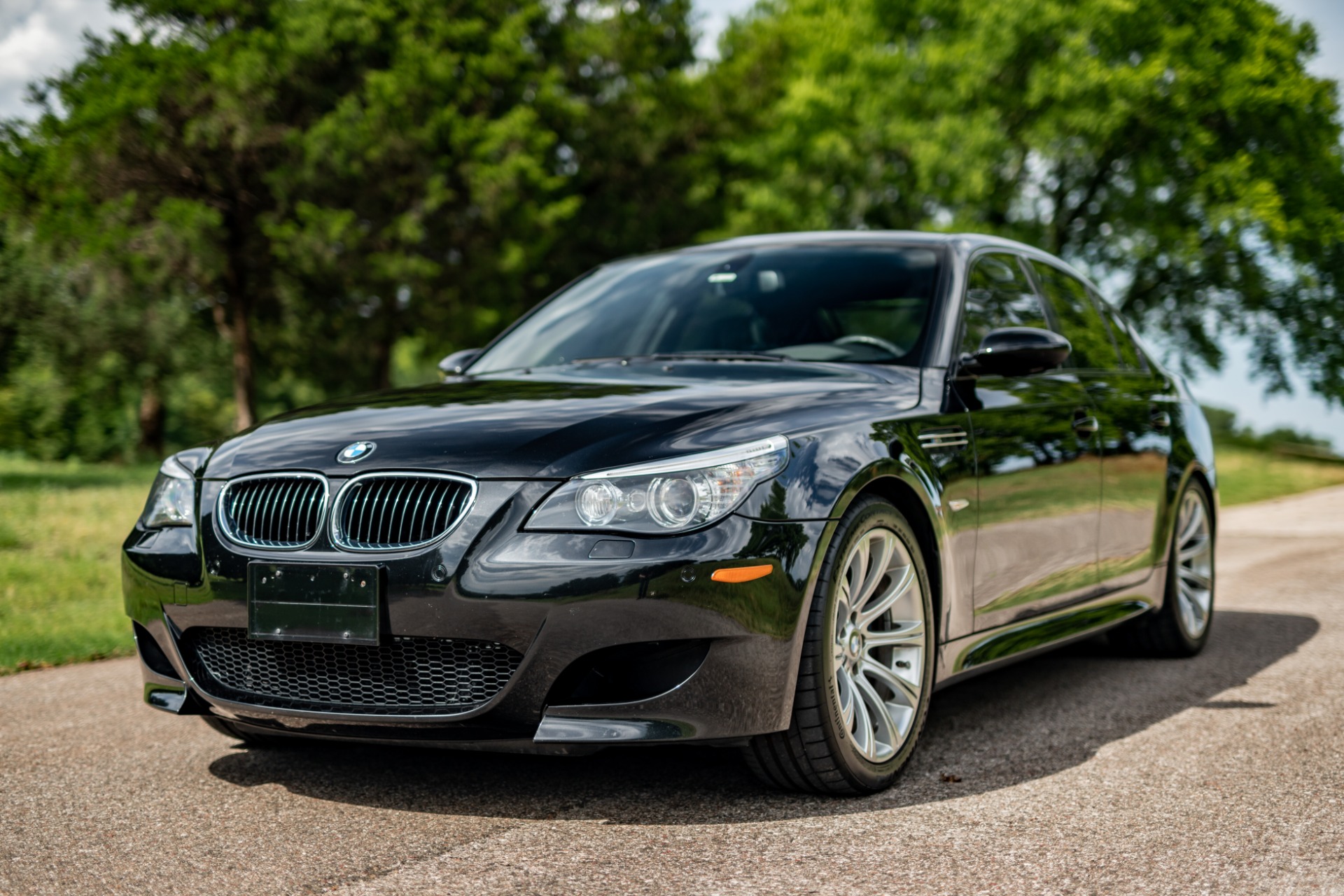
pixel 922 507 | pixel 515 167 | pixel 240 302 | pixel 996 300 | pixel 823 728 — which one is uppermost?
A: pixel 515 167

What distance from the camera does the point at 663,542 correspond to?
329cm

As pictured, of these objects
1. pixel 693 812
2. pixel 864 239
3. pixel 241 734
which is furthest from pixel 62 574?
pixel 693 812

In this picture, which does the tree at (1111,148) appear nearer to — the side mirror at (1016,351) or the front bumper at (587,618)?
the side mirror at (1016,351)

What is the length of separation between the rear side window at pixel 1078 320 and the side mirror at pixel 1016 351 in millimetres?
880

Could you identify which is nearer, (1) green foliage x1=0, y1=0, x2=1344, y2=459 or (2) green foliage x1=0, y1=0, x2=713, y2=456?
(1) green foliage x1=0, y1=0, x2=1344, y2=459

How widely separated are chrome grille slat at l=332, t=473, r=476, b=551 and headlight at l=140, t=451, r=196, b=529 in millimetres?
615

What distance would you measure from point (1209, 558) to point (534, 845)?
4432 millimetres

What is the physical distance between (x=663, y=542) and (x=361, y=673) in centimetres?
84

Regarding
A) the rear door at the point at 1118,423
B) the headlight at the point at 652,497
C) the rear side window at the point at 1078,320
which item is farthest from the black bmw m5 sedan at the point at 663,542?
the rear side window at the point at 1078,320

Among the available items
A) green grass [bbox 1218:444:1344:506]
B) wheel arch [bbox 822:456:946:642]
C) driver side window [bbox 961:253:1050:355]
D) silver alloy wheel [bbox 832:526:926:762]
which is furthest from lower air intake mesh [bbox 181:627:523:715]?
green grass [bbox 1218:444:1344:506]

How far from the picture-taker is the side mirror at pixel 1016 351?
4.48m

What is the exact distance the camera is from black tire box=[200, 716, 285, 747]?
4.08 metres

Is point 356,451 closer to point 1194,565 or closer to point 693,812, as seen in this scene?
point 693,812

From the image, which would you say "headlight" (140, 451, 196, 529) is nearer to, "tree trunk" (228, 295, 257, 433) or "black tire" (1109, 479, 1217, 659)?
"black tire" (1109, 479, 1217, 659)
